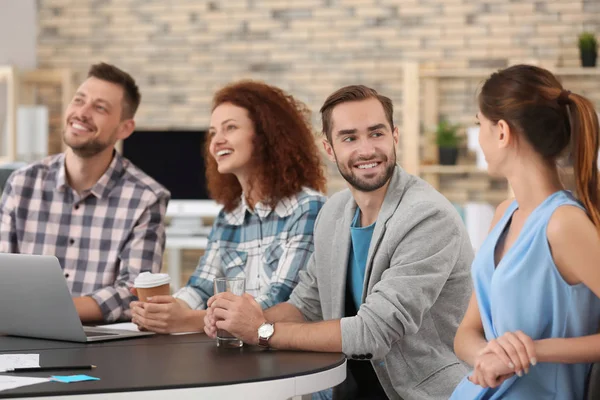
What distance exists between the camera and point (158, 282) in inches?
85.8

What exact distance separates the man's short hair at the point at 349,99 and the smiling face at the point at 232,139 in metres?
0.43

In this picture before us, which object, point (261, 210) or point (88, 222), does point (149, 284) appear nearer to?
point (261, 210)

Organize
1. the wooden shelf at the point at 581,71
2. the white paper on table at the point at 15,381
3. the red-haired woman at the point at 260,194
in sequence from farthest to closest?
the wooden shelf at the point at 581,71, the red-haired woman at the point at 260,194, the white paper on table at the point at 15,381

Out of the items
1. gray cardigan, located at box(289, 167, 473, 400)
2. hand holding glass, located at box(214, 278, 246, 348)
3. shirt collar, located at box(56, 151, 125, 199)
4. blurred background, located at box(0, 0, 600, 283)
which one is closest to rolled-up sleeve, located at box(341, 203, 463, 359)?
gray cardigan, located at box(289, 167, 473, 400)

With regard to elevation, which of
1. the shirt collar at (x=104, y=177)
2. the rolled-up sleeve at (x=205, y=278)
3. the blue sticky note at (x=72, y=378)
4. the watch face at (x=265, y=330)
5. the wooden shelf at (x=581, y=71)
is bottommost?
the rolled-up sleeve at (x=205, y=278)

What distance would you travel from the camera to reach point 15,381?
156 cm

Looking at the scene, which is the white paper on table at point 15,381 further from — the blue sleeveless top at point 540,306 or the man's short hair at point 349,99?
the man's short hair at point 349,99

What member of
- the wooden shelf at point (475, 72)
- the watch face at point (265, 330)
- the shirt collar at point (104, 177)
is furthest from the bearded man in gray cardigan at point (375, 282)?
the wooden shelf at point (475, 72)

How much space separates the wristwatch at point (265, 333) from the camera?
6.29ft

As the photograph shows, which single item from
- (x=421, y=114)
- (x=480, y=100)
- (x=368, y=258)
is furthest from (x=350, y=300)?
(x=421, y=114)

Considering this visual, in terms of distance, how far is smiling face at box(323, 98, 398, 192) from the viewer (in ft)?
7.18

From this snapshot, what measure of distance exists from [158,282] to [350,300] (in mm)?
491

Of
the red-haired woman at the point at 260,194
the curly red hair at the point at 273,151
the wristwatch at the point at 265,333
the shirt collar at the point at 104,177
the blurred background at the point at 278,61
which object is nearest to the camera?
the wristwatch at the point at 265,333

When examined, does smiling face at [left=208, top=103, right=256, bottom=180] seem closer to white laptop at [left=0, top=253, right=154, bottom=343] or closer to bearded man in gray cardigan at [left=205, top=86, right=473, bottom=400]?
bearded man in gray cardigan at [left=205, top=86, right=473, bottom=400]
